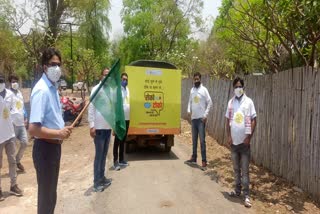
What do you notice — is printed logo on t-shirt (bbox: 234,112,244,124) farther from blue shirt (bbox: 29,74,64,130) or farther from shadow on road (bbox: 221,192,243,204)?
blue shirt (bbox: 29,74,64,130)

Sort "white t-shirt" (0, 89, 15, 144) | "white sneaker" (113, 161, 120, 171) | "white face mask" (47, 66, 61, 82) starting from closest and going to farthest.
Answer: "white face mask" (47, 66, 61, 82)
"white t-shirt" (0, 89, 15, 144)
"white sneaker" (113, 161, 120, 171)

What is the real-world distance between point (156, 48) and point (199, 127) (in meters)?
29.0

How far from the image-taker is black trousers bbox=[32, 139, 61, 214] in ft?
13.1

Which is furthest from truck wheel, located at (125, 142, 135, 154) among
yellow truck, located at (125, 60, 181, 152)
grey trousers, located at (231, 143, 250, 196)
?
grey trousers, located at (231, 143, 250, 196)

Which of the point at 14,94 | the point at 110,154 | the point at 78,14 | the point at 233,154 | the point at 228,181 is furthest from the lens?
the point at 78,14

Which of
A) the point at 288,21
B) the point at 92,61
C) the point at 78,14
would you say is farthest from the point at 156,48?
the point at 288,21

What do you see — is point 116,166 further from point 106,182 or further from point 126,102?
point 126,102

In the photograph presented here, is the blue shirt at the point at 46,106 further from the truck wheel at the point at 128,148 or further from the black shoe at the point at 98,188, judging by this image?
the truck wheel at the point at 128,148

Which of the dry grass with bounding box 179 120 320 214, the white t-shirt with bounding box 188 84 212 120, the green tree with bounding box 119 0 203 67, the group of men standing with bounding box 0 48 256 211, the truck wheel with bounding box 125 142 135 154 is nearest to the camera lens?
the group of men standing with bounding box 0 48 256 211

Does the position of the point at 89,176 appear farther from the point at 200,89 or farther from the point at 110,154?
the point at 200,89

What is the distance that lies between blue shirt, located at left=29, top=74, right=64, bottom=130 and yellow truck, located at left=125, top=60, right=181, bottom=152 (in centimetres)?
503

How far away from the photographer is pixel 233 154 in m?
6.49

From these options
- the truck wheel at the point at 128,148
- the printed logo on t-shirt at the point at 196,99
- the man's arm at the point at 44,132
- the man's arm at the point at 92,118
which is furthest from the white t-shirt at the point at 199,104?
the man's arm at the point at 44,132

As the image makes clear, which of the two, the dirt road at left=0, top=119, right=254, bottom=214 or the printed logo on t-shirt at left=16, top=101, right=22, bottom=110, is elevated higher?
the printed logo on t-shirt at left=16, top=101, right=22, bottom=110
